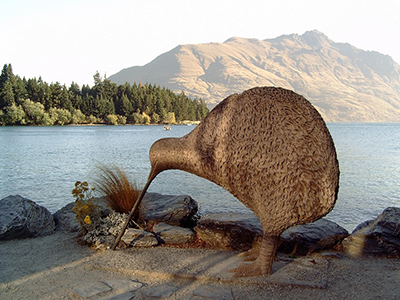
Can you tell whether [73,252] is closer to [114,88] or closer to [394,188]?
[394,188]

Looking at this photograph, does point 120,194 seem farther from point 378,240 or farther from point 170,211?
point 378,240

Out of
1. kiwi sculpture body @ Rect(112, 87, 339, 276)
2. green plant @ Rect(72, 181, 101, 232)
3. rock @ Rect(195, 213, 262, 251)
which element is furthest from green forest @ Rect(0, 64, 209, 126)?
kiwi sculpture body @ Rect(112, 87, 339, 276)

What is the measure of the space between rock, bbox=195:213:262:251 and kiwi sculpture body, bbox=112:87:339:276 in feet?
2.98

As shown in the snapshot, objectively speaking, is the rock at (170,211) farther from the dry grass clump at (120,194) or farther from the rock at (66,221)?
the rock at (66,221)

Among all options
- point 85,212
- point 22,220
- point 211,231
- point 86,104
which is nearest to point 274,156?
point 211,231

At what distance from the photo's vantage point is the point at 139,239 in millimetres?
5316

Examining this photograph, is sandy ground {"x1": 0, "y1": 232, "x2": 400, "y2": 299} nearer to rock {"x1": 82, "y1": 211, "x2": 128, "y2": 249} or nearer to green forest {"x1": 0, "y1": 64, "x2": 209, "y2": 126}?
rock {"x1": 82, "y1": 211, "x2": 128, "y2": 249}

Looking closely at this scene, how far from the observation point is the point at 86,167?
1681cm

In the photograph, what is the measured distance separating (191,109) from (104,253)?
260ft

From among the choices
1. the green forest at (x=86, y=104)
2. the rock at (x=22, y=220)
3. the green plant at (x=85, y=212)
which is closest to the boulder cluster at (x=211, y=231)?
the rock at (x=22, y=220)

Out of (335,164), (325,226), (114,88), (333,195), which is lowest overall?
(325,226)

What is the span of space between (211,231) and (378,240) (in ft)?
7.61

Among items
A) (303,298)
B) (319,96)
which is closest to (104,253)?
(303,298)

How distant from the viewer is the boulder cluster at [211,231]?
4958 mm
